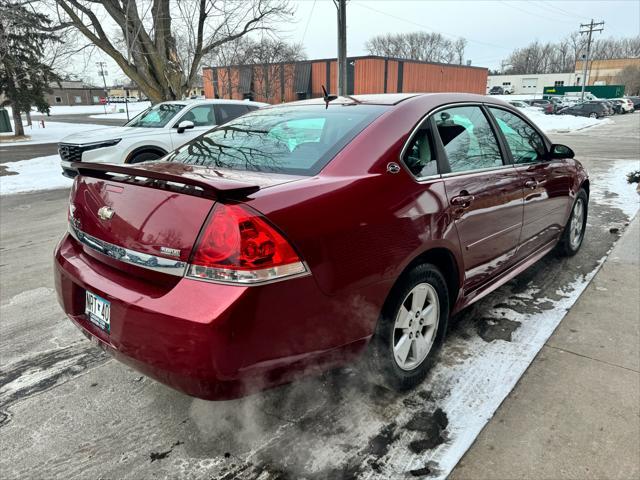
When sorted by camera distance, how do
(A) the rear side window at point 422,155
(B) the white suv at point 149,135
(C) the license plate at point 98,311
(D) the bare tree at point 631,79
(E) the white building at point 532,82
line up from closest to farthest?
(C) the license plate at point 98,311, (A) the rear side window at point 422,155, (B) the white suv at point 149,135, (D) the bare tree at point 631,79, (E) the white building at point 532,82

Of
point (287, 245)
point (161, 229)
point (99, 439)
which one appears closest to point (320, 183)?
point (287, 245)

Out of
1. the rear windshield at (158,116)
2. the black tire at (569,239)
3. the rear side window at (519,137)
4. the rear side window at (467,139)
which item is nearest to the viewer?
the rear side window at (467,139)

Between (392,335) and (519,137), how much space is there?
214cm

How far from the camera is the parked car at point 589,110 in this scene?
37.4 meters

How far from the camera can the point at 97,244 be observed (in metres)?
2.21

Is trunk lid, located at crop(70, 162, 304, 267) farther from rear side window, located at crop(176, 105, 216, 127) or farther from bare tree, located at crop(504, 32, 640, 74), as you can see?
bare tree, located at crop(504, 32, 640, 74)

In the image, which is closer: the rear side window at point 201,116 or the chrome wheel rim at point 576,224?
the chrome wheel rim at point 576,224

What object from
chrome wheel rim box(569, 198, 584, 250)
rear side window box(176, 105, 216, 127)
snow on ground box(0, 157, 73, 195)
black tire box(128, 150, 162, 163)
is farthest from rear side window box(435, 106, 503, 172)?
snow on ground box(0, 157, 73, 195)

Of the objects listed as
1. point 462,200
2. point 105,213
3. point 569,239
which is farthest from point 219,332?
point 569,239

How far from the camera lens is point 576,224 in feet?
15.6

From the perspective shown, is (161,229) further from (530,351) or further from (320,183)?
(530,351)

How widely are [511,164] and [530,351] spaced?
1.30 metres

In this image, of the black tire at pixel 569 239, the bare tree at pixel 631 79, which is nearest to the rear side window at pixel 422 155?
the black tire at pixel 569 239

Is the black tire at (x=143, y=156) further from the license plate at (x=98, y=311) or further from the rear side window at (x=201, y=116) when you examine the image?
the license plate at (x=98, y=311)
